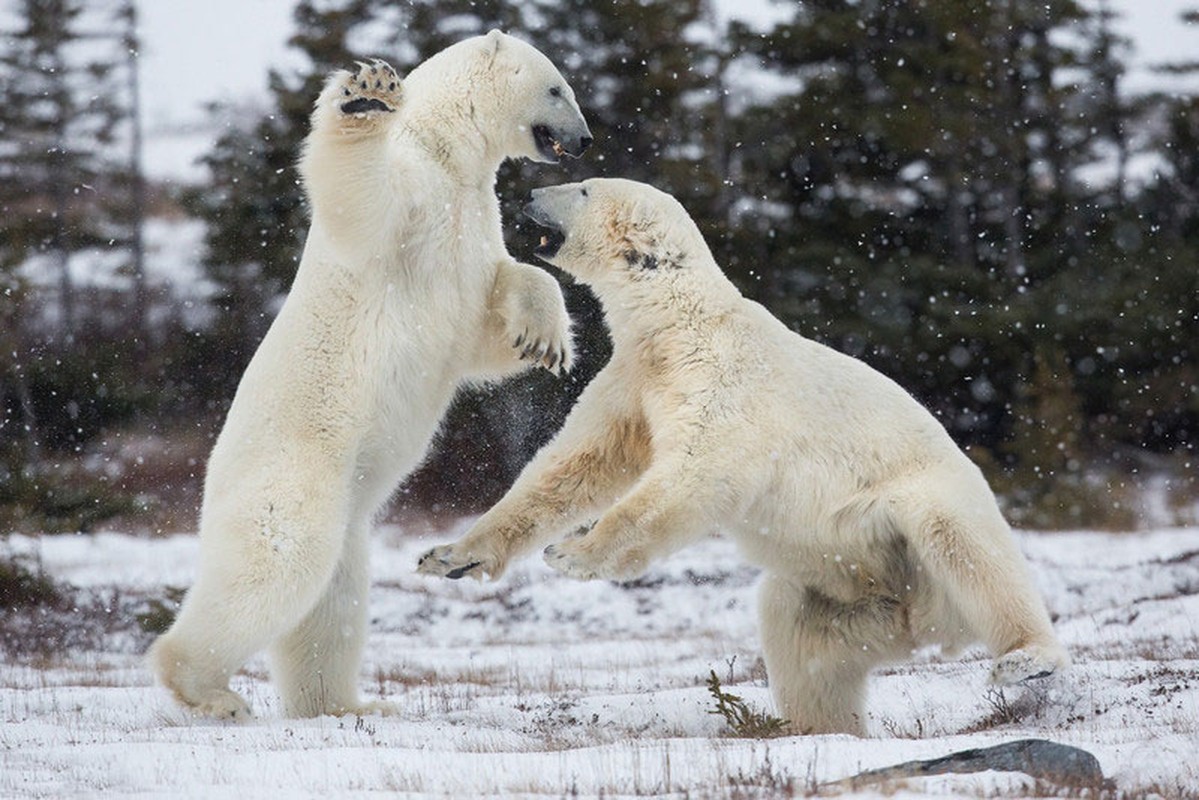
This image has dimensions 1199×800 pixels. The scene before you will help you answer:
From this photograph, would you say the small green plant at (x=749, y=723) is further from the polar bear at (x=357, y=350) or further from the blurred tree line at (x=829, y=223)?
the blurred tree line at (x=829, y=223)

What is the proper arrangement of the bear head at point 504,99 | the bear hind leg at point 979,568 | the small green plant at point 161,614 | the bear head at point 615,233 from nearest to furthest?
the bear hind leg at point 979,568, the bear head at point 615,233, the bear head at point 504,99, the small green plant at point 161,614

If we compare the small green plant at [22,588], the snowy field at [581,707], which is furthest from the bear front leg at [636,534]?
the small green plant at [22,588]

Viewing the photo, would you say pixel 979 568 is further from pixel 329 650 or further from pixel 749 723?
pixel 329 650

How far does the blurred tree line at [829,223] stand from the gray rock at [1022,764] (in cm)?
1374

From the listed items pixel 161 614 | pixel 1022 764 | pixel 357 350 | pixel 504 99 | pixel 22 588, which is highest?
pixel 504 99

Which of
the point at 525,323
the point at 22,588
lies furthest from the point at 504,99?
the point at 22,588

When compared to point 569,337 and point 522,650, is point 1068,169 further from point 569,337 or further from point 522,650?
point 569,337

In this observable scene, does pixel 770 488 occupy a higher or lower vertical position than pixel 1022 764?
higher

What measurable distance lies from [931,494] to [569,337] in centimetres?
178

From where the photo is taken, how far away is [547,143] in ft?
20.6

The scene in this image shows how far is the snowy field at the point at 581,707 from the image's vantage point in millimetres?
4258

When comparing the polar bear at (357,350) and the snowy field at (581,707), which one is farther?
the polar bear at (357,350)

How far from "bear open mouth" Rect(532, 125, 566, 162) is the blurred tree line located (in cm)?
1166

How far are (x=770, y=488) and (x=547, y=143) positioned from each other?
191 cm
